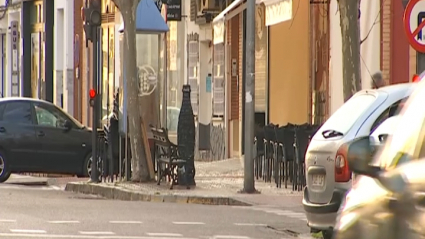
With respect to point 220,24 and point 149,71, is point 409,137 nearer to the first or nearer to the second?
point 149,71

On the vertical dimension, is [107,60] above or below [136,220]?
above

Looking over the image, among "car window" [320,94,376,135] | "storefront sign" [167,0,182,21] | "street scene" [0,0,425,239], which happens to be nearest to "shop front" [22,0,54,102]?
"street scene" [0,0,425,239]

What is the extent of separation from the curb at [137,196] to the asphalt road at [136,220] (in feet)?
1.85

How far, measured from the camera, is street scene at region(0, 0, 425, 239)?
6530 mm

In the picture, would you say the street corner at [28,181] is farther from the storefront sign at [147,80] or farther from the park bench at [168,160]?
the park bench at [168,160]

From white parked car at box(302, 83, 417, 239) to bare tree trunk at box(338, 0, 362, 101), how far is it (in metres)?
4.40

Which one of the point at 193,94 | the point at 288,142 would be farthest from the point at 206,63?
the point at 288,142

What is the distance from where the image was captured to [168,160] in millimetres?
21328

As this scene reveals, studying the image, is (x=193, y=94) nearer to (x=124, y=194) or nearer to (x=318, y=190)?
(x=124, y=194)

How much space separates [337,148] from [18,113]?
42.7ft

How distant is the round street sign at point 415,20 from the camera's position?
13.7 meters

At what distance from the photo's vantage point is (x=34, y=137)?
24.4 m

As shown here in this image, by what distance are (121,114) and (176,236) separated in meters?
10.7

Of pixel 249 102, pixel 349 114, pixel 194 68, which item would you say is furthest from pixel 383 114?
pixel 194 68
